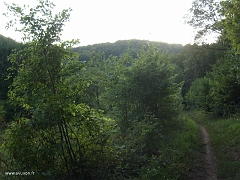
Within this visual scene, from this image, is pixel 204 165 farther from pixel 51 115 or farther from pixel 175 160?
pixel 51 115

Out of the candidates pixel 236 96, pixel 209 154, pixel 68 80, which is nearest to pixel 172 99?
pixel 209 154

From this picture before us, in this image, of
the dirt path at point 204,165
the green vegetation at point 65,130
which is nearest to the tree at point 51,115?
the green vegetation at point 65,130

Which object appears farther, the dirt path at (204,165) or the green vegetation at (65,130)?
the dirt path at (204,165)

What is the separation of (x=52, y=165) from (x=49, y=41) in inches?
111

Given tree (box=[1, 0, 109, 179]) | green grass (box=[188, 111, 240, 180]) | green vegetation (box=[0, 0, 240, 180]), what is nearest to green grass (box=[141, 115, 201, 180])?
green vegetation (box=[0, 0, 240, 180])

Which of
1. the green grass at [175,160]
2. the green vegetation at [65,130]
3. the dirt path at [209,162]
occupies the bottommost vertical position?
the dirt path at [209,162]

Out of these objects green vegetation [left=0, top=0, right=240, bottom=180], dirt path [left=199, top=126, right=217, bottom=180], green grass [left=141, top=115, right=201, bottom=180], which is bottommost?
dirt path [left=199, top=126, right=217, bottom=180]

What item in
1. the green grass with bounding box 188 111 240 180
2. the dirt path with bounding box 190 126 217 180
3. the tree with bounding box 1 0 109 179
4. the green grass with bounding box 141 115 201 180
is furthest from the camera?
the green grass with bounding box 188 111 240 180

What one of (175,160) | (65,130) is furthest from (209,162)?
(65,130)

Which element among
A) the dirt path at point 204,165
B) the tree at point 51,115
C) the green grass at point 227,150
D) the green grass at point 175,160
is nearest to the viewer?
the tree at point 51,115

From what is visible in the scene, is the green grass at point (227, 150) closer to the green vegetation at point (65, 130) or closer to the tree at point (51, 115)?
the green vegetation at point (65, 130)

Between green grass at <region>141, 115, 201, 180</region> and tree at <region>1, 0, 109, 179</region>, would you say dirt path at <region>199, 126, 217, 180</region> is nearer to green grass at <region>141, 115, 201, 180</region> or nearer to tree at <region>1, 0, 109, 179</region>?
green grass at <region>141, 115, 201, 180</region>

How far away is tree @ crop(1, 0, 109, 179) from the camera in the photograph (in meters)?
4.80

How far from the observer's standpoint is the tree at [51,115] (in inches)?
189
